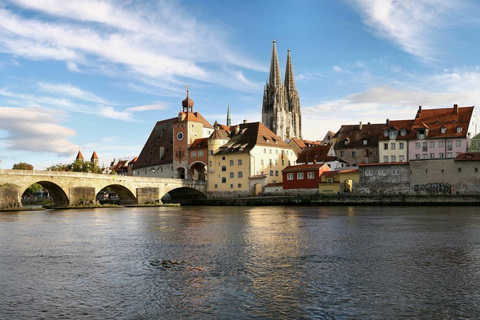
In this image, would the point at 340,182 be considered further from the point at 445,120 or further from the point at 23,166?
the point at 23,166

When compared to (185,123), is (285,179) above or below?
below

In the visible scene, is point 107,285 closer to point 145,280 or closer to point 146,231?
point 145,280

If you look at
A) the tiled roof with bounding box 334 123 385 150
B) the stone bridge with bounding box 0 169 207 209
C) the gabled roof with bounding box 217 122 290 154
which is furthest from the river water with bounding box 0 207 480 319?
the tiled roof with bounding box 334 123 385 150

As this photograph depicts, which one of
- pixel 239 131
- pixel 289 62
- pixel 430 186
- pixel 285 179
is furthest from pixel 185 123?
pixel 289 62

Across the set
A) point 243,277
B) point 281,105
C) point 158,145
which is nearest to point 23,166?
point 158,145

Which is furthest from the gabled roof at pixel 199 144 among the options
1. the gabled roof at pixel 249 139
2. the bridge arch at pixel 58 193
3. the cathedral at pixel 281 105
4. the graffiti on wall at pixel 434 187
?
the cathedral at pixel 281 105

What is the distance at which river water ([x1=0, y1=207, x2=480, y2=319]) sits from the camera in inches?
495

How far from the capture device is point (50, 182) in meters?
66.8

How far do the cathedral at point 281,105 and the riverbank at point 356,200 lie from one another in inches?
2562

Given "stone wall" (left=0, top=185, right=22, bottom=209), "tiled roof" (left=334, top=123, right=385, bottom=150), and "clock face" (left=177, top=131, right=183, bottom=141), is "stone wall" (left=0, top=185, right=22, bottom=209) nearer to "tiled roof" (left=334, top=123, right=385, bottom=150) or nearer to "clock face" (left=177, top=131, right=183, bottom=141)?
"clock face" (left=177, top=131, right=183, bottom=141)

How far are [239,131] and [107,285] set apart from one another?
83.2 metres

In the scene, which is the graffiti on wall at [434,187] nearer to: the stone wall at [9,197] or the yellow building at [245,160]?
the yellow building at [245,160]

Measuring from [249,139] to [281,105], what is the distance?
194 feet

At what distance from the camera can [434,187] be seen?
227ft
